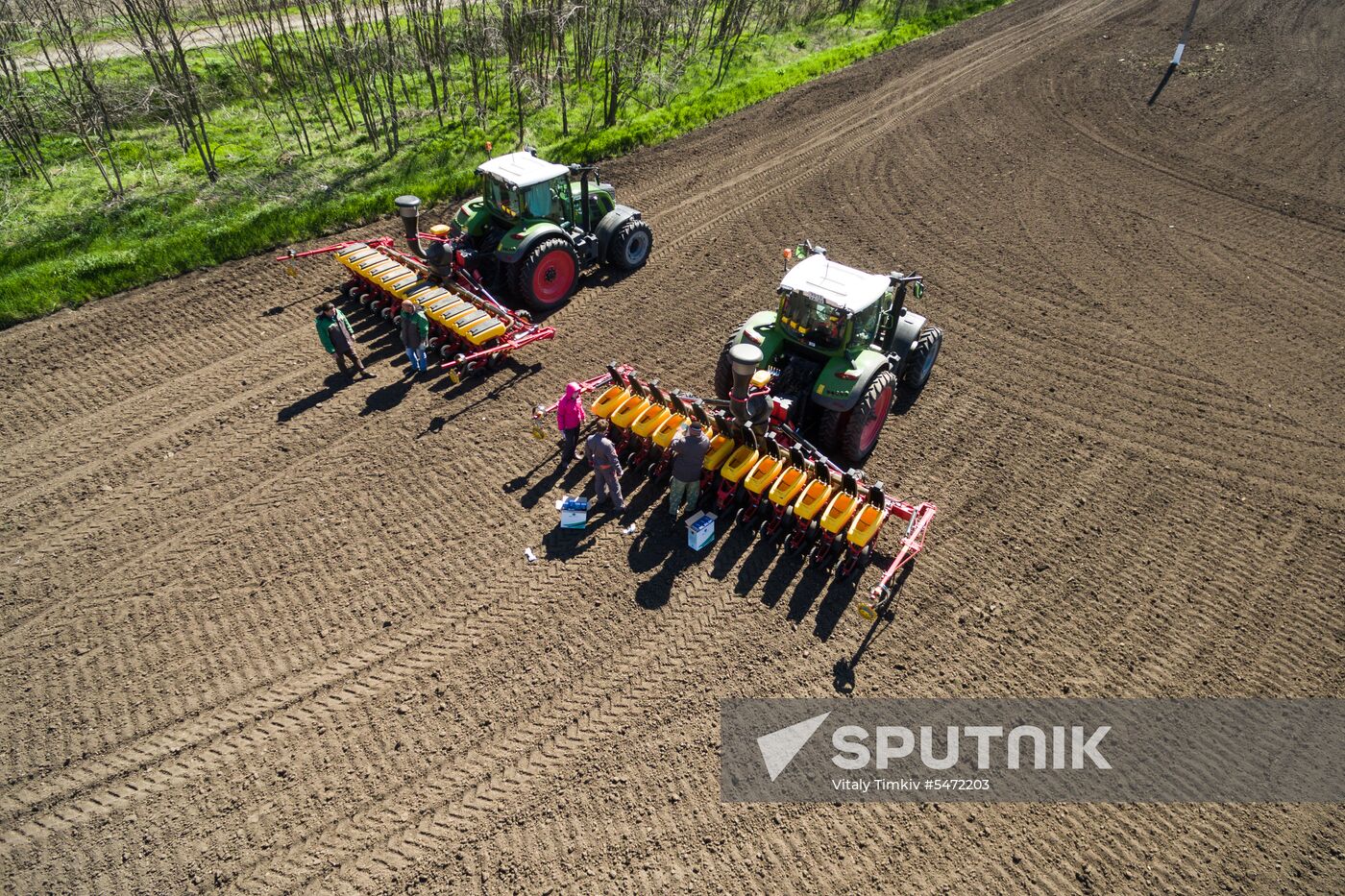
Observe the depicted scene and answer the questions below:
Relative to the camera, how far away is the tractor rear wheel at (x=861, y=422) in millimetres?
8812

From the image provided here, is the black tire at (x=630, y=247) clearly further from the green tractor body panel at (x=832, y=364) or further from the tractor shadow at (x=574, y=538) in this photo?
the tractor shadow at (x=574, y=538)

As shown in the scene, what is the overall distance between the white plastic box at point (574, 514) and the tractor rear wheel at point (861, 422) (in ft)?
10.2

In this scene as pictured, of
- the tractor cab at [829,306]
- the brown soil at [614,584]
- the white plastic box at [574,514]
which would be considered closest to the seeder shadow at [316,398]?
the brown soil at [614,584]

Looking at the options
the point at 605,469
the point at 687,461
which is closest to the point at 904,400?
the point at 687,461

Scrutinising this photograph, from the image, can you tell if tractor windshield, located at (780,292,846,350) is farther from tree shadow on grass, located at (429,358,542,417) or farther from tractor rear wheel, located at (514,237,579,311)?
tractor rear wheel, located at (514,237,579,311)

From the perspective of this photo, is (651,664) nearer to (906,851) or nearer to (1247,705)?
(906,851)

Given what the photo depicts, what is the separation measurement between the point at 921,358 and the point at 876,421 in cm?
154

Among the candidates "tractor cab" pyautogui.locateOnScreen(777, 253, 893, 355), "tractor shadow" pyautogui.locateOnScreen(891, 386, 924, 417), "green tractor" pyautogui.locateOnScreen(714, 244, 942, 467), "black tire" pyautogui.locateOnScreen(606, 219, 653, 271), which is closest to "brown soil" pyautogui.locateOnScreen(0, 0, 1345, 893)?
"black tire" pyautogui.locateOnScreen(606, 219, 653, 271)

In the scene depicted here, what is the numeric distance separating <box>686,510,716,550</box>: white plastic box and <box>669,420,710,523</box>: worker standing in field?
11.9 inches

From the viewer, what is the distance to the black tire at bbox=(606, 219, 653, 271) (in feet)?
41.2

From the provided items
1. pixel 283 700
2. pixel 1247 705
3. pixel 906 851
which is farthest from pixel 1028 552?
pixel 283 700

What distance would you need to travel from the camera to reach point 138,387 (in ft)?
34.6

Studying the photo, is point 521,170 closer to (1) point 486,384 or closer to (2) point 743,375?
(1) point 486,384

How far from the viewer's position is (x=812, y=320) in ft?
29.5
